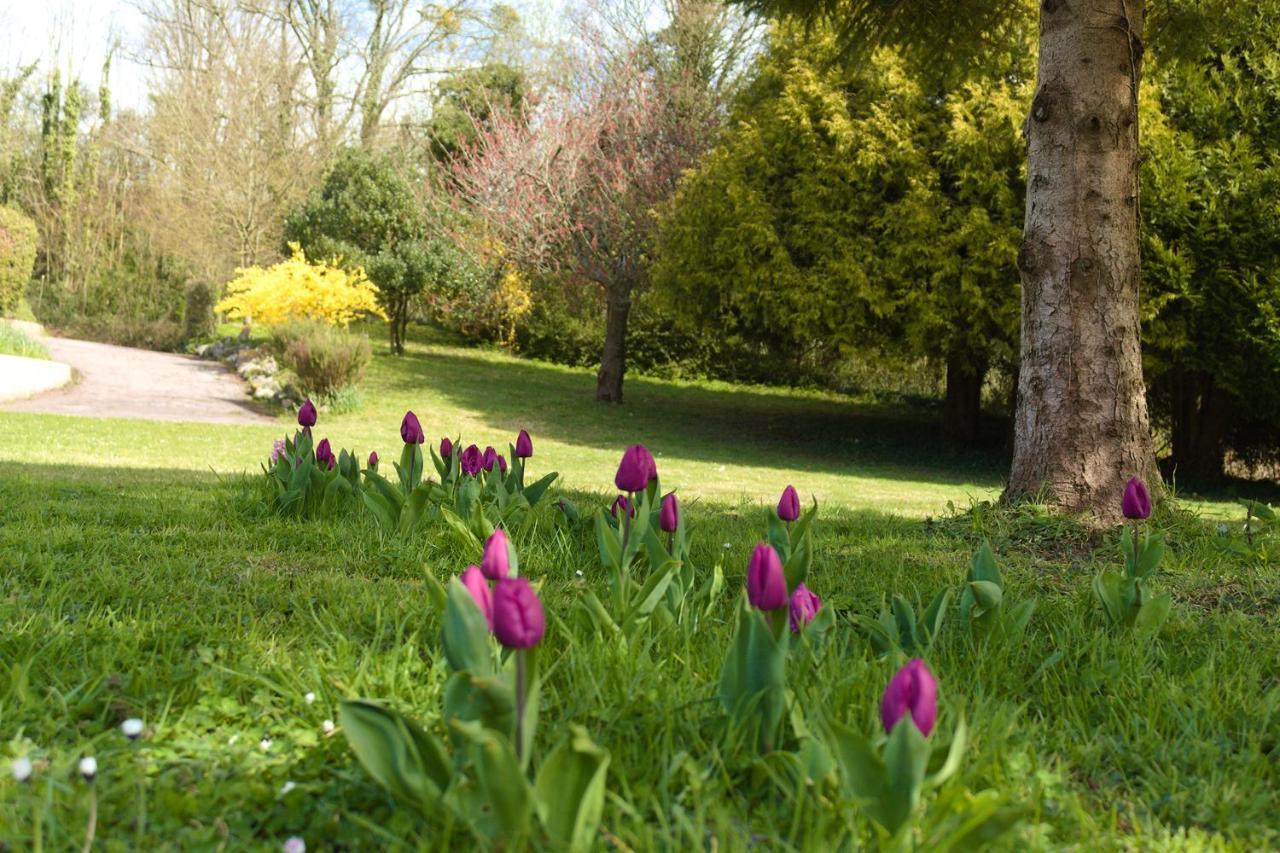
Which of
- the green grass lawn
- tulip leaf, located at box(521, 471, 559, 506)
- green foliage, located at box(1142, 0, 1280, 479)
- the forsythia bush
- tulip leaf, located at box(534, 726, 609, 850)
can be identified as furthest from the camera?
the forsythia bush

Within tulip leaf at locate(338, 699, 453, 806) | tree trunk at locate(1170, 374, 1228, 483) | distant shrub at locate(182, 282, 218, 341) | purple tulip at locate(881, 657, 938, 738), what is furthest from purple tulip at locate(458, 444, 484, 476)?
distant shrub at locate(182, 282, 218, 341)

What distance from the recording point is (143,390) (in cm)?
1384

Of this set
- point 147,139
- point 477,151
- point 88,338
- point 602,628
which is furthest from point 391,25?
point 602,628

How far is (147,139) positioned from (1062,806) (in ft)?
94.0

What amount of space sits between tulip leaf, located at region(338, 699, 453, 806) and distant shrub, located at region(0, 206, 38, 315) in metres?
19.9

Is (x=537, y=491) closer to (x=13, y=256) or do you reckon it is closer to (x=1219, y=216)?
(x=1219, y=216)

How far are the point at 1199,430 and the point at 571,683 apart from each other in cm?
1240

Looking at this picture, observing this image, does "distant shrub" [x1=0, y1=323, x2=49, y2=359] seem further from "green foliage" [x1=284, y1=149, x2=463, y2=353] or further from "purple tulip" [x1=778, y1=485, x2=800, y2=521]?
"purple tulip" [x1=778, y1=485, x2=800, y2=521]

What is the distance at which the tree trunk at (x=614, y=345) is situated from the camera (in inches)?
633

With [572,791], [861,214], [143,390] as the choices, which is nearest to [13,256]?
[143,390]

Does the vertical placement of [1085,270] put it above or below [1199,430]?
above

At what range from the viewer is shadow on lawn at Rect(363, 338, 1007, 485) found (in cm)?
1259

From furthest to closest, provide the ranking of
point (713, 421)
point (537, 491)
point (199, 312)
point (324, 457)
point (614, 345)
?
point (199, 312) < point (614, 345) < point (713, 421) < point (324, 457) < point (537, 491)

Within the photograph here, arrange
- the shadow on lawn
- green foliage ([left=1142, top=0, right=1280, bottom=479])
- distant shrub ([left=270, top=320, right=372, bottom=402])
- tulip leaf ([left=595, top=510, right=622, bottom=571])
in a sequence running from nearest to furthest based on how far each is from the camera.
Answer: tulip leaf ([left=595, top=510, right=622, bottom=571])
green foliage ([left=1142, top=0, right=1280, bottom=479])
the shadow on lawn
distant shrub ([left=270, top=320, right=372, bottom=402])
